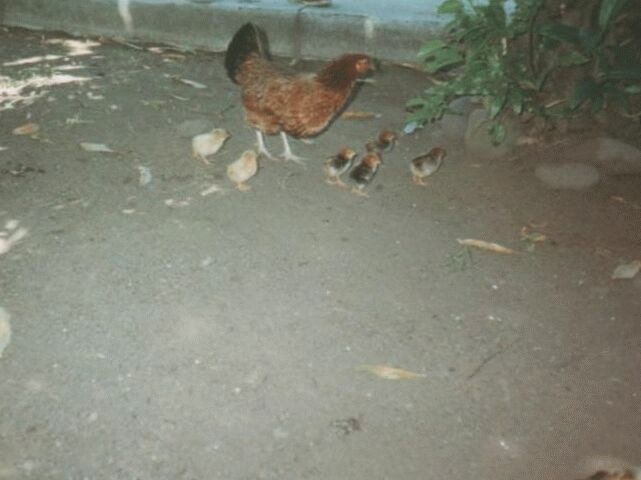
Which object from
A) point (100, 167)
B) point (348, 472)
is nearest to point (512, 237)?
point (348, 472)

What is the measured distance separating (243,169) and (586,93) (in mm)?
2685

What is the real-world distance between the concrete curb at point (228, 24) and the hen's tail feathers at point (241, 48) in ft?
6.53

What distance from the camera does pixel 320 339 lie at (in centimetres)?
334

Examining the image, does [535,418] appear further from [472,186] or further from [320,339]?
[472,186]

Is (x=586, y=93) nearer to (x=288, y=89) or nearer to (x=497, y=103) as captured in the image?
(x=497, y=103)

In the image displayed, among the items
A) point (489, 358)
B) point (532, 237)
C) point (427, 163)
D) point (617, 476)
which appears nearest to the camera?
point (617, 476)

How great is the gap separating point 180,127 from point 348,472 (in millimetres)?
3899

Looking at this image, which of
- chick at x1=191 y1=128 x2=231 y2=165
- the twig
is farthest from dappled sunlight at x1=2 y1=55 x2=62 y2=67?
the twig

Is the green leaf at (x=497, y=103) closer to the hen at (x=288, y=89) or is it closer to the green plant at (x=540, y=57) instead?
the green plant at (x=540, y=57)

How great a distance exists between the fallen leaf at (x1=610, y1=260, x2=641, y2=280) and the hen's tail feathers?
3412 millimetres

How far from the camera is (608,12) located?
4.09 meters

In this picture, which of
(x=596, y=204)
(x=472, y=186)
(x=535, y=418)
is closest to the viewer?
(x=535, y=418)

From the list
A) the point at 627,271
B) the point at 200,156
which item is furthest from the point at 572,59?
the point at 200,156

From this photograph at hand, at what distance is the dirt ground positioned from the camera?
109 inches
